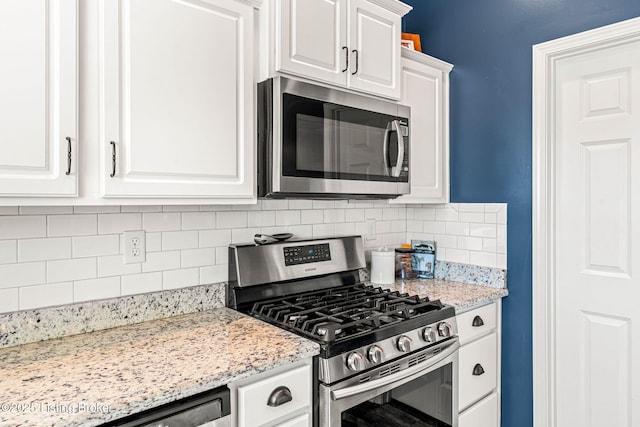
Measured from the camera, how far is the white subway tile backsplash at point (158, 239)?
139 cm

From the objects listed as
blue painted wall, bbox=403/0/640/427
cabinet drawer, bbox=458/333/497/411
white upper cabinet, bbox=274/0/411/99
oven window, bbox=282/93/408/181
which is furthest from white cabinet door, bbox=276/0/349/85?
cabinet drawer, bbox=458/333/497/411

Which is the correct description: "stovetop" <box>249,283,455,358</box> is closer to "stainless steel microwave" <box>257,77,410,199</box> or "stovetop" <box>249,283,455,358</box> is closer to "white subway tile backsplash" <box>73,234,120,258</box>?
"stainless steel microwave" <box>257,77,410,199</box>

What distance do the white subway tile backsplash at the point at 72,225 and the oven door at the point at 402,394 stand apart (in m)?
0.99

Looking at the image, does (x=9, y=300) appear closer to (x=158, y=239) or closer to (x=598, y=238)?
(x=158, y=239)

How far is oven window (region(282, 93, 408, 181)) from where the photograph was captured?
1642 mm

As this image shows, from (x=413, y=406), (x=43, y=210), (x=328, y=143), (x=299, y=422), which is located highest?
(x=328, y=143)

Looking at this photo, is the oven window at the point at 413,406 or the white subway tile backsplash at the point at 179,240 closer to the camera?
the oven window at the point at 413,406

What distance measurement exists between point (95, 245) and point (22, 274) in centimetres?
23

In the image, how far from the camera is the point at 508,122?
7.41 ft

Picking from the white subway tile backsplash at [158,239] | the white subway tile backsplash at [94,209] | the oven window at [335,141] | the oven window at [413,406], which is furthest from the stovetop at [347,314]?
the white subway tile backsplash at [94,209]

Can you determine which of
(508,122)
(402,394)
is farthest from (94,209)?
(508,122)

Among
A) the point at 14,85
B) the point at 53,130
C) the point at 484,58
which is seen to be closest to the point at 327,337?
the point at 53,130

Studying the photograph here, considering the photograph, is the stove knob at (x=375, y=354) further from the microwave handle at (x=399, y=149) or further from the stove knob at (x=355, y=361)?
the microwave handle at (x=399, y=149)

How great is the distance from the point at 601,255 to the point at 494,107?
929 millimetres
